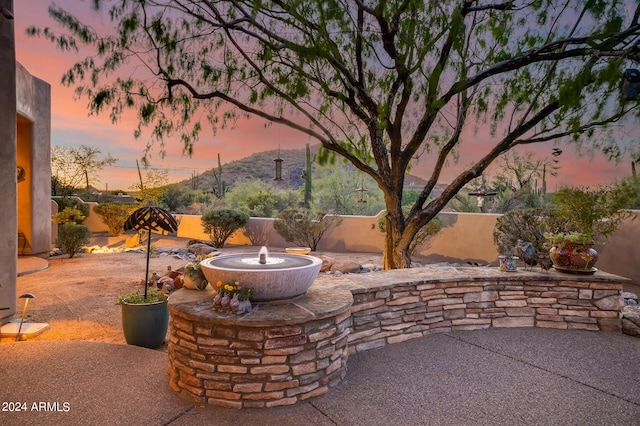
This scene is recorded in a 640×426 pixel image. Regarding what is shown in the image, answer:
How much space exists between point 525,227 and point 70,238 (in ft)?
33.5

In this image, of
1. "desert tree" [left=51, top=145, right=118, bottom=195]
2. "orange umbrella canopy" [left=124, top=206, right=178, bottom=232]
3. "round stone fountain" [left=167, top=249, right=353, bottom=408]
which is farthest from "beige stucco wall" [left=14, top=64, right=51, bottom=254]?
"desert tree" [left=51, top=145, right=118, bottom=195]

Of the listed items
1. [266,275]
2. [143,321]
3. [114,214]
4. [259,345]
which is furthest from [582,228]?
[114,214]

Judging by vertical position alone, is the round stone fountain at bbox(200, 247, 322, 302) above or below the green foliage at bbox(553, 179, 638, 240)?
below

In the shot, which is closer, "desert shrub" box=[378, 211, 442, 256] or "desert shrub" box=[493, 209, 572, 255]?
"desert shrub" box=[493, 209, 572, 255]

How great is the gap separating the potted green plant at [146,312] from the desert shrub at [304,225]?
7.01 metres

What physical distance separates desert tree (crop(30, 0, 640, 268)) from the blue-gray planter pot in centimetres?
335

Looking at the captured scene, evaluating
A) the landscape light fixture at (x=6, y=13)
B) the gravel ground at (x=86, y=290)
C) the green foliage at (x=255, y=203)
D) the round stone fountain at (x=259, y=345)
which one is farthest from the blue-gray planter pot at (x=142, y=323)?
the green foliage at (x=255, y=203)

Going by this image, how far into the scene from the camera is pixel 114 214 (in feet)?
43.1

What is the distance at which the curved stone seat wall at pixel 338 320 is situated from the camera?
2410mm

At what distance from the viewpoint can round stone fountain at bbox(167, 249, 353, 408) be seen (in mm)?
2404

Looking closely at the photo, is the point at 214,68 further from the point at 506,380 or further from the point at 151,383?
the point at 506,380

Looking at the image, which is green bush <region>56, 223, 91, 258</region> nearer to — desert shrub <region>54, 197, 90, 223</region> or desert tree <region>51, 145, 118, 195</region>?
desert shrub <region>54, 197, 90, 223</region>

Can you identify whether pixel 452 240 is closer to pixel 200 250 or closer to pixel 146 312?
pixel 200 250

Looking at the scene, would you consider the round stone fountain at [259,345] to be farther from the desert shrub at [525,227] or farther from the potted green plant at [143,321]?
the desert shrub at [525,227]
